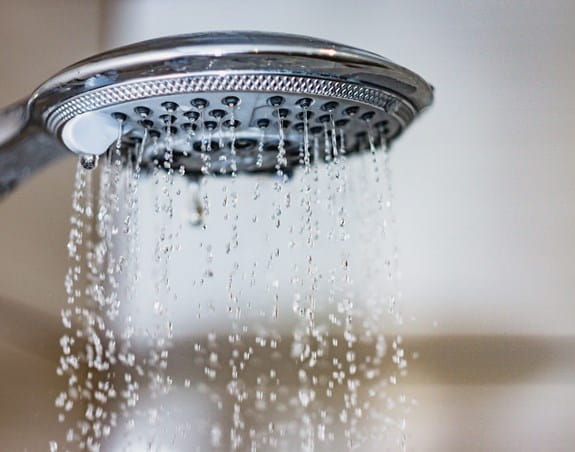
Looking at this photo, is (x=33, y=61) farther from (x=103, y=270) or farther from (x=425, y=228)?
(x=425, y=228)

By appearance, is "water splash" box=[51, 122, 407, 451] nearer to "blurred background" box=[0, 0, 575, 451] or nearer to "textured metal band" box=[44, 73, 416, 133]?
"blurred background" box=[0, 0, 575, 451]

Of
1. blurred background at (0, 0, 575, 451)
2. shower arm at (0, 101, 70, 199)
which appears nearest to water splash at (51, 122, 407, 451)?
blurred background at (0, 0, 575, 451)

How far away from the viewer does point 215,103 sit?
1.38 ft

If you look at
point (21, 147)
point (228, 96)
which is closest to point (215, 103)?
point (228, 96)

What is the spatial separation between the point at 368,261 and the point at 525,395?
246 mm

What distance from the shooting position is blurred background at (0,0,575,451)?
773 mm

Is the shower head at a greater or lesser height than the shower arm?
greater

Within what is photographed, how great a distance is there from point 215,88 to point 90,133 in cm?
12

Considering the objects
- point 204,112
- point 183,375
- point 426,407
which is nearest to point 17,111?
point 204,112

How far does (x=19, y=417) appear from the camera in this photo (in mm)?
702

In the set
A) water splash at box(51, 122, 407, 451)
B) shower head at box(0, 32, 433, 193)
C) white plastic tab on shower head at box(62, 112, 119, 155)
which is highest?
shower head at box(0, 32, 433, 193)

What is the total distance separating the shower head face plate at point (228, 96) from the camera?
0.37 metres

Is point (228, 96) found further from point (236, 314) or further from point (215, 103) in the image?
point (236, 314)

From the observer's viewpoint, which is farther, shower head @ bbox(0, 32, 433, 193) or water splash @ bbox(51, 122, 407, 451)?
water splash @ bbox(51, 122, 407, 451)
